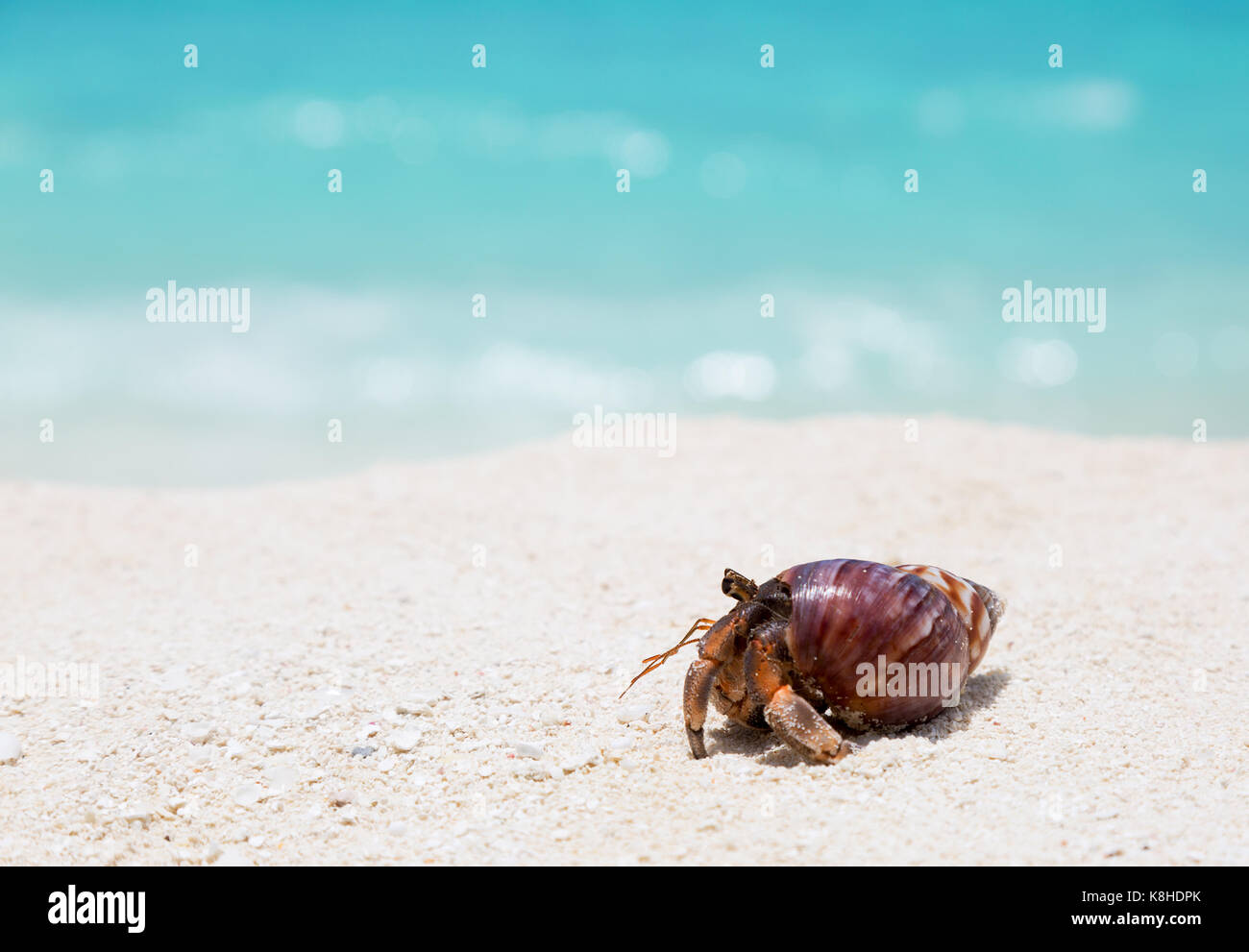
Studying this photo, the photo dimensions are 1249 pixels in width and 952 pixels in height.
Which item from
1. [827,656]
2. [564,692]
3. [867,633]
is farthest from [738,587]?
[564,692]
